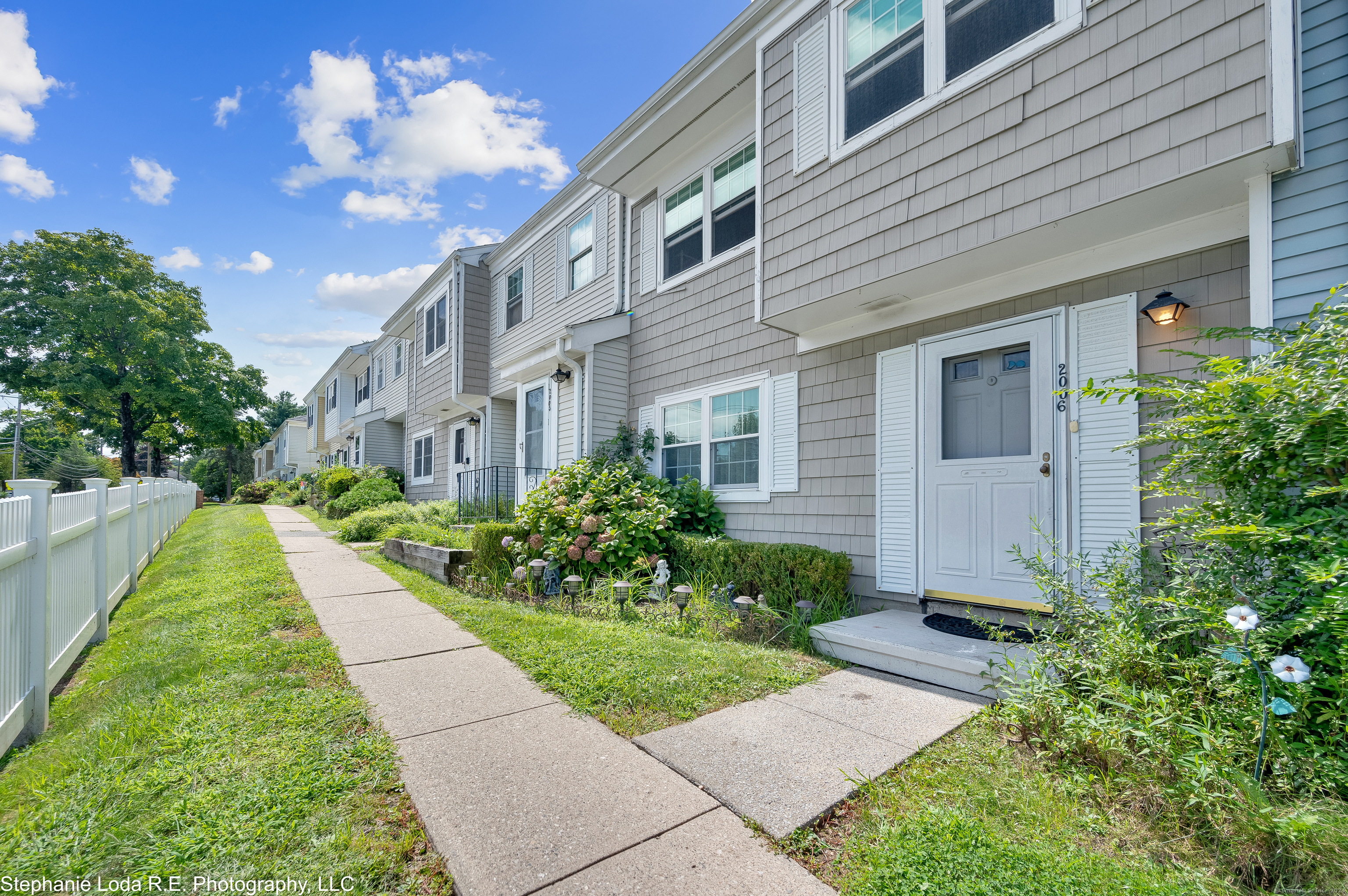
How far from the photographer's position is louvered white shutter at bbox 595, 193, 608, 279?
8844 mm

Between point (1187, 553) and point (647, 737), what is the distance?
3397mm

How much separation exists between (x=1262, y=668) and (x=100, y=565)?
7196 millimetres

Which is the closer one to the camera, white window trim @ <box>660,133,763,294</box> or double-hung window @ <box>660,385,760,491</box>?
white window trim @ <box>660,133,763,294</box>

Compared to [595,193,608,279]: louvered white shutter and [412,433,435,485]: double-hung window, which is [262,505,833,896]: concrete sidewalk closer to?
[595,193,608,279]: louvered white shutter

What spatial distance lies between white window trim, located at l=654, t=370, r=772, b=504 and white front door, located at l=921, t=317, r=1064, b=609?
1.80m

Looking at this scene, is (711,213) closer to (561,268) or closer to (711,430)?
(711,430)

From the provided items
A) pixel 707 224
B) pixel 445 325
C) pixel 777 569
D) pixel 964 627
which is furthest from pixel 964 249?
pixel 445 325

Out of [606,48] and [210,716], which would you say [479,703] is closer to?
[210,716]

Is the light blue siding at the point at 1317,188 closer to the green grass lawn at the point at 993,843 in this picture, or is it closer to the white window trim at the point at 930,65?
the white window trim at the point at 930,65

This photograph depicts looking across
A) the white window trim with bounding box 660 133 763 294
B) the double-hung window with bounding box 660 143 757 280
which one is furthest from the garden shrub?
the double-hung window with bounding box 660 143 757 280

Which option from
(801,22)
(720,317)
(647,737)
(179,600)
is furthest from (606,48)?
(647,737)

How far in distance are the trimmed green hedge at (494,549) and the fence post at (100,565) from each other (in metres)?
3.02

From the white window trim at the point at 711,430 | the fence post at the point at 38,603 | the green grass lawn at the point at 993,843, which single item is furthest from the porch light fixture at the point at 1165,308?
the fence post at the point at 38,603

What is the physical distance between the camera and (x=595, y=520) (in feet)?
19.9
